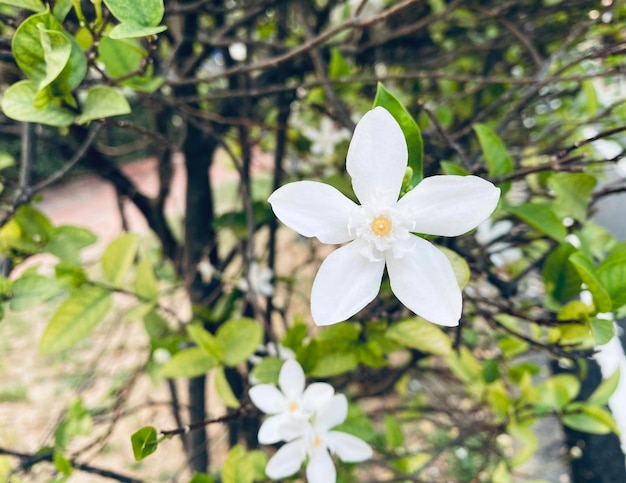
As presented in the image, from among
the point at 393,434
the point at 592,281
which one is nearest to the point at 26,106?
the point at 592,281

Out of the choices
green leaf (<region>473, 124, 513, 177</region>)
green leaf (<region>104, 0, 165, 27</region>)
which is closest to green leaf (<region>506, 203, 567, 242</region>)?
green leaf (<region>473, 124, 513, 177</region>)

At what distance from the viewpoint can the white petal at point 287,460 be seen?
2.23 ft

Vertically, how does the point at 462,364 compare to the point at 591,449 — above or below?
above

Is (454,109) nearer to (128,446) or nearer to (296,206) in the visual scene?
(296,206)

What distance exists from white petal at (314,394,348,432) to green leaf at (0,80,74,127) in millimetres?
489

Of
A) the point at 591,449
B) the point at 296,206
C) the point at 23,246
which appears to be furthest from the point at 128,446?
the point at 296,206

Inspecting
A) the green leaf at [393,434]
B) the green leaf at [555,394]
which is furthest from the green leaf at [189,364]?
the green leaf at [555,394]

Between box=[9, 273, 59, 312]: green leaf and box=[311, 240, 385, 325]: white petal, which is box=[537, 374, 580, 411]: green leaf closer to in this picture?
box=[311, 240, 385, 325]: white petal

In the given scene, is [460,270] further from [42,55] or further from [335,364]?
[42,55]

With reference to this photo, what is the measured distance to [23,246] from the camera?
0.76m

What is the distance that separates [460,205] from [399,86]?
1.43 m

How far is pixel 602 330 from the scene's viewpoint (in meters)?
0.57

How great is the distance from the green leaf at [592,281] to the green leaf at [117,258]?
64 centimetres

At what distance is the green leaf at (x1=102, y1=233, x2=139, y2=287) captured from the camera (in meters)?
0.81
